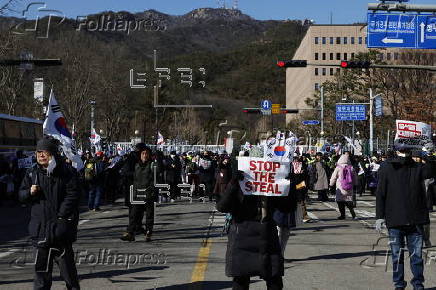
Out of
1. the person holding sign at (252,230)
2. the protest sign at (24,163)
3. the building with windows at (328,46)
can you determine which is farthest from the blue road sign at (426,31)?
the building with windows at (328,46)

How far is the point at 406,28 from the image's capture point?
19812mm

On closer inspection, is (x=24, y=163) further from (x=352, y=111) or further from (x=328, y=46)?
(x=328, y=46)

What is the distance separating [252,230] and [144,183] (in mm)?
7226

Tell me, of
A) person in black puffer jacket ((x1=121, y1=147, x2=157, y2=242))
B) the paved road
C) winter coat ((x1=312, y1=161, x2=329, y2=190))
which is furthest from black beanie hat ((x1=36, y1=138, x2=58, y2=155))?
winter coat ((x1=312, y1=161, x2=329, y2=190))

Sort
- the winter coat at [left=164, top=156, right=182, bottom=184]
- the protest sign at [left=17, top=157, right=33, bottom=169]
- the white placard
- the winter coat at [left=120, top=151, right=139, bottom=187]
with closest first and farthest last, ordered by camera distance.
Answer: the winter coat at [left=120, top=151, right=139, bottom=187] → the protest sign at [left=17, top=157, right=33, bottom=169] → the winter coat at [left=164, top=156, right=182, bottom=184] → the white placard

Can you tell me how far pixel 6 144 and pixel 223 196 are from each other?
1019 inches

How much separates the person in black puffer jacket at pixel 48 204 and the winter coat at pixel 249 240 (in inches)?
67.4

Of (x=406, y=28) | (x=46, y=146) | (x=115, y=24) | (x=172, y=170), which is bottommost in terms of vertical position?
(x=172, y=170)

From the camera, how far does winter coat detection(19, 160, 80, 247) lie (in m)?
6.93

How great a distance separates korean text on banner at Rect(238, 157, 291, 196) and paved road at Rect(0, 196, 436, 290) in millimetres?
2486

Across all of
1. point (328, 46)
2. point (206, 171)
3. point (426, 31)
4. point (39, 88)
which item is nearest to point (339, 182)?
point (426, 31)

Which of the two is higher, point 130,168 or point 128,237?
point 130,168

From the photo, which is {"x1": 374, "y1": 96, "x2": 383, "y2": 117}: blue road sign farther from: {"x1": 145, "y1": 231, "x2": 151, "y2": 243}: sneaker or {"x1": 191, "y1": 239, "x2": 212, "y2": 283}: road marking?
{"x1": 145, "y1": 231, "x2": 151, "y2": 243}: sneaker

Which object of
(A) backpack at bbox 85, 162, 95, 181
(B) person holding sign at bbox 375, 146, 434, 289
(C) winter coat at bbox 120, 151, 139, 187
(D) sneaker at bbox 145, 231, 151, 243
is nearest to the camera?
(B) person holding sign at bbox 375, 146, 434, 289
